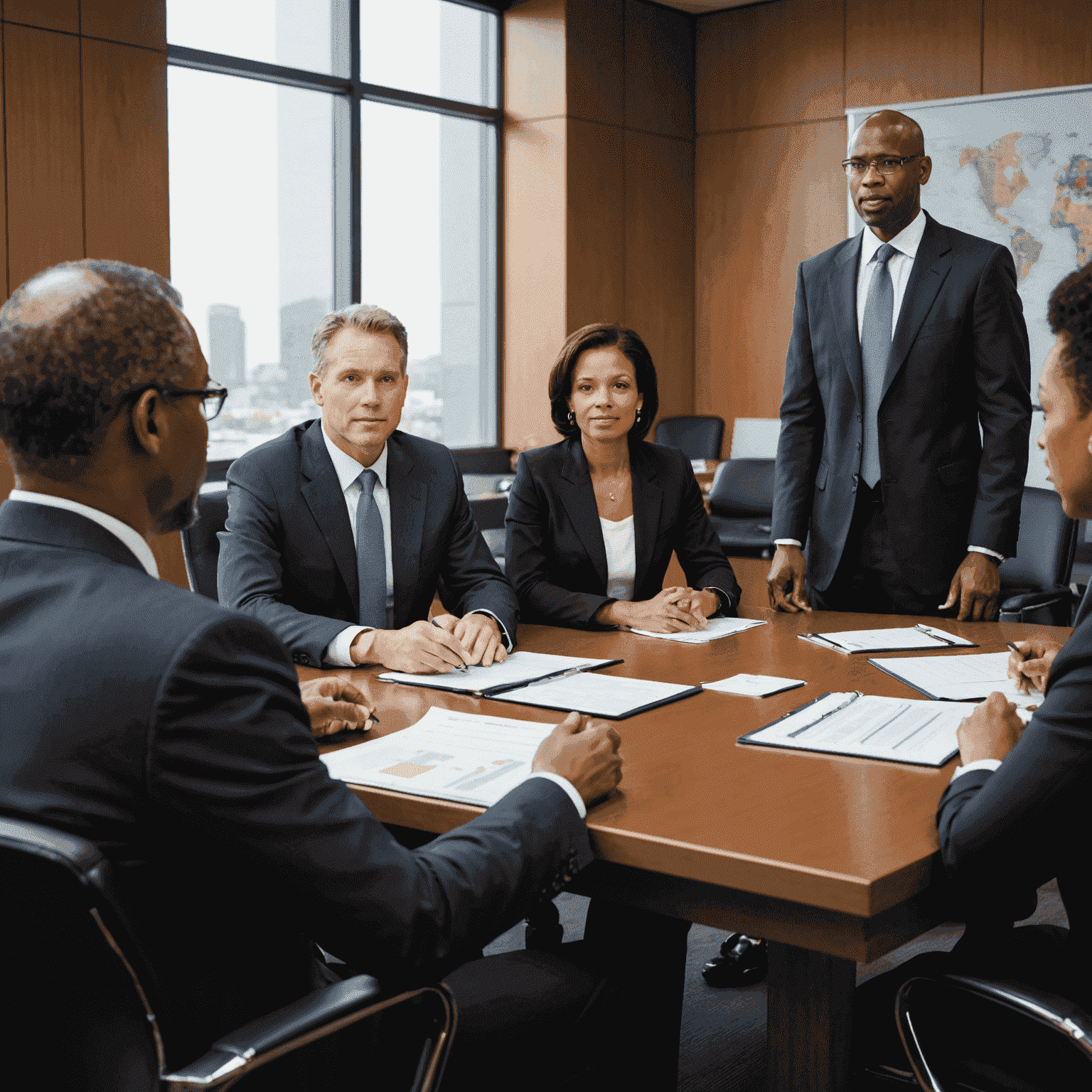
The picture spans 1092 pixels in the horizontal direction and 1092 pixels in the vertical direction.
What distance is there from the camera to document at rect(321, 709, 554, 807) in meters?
1.55

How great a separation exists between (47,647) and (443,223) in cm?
727

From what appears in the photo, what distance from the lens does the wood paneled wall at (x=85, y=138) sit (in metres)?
5.38

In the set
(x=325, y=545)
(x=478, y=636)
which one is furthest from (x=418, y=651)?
(x=325, y=545)

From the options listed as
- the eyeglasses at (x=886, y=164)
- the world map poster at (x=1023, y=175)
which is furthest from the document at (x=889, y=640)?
the world map poster at (x=1023, y=175)

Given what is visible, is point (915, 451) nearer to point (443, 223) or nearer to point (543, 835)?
point (543, 835)

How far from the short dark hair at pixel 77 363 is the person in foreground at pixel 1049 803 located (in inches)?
36.2

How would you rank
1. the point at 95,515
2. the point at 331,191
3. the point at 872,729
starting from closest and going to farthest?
the point at 95,515
the point at 872,729
the point at 331,191

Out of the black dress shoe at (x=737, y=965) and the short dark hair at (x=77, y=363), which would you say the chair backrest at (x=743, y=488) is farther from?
the short dark hair at (x=77, y=363)

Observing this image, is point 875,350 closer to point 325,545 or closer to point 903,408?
point 903,408

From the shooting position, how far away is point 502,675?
2217mm

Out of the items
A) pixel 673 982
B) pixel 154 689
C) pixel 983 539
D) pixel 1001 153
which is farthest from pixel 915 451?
pixel 1001 153

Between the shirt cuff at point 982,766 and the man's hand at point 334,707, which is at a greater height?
the shirt cuff at point 982,766

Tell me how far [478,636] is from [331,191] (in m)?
5.51

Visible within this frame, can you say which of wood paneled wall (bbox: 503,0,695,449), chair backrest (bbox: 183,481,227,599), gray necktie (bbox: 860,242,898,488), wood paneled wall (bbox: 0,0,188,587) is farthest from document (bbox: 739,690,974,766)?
wood paneled wall (bbox: 503,0,695,449)
